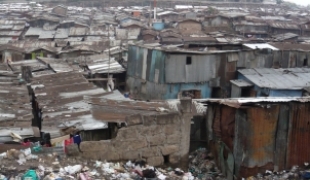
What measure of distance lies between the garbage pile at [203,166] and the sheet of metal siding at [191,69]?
7592 millimetres

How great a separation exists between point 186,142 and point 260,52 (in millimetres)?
11440

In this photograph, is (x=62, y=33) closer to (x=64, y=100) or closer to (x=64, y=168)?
(x=64, y=100)

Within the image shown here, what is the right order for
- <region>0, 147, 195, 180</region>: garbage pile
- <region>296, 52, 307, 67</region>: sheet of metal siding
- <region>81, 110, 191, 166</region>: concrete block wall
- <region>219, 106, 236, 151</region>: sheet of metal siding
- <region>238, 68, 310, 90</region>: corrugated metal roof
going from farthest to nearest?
<region>296, 52, 307, 67</region>: sheet of metal siding, <region>238, 68, 310, 90</region>: corrugated metal roof, <region>219, 106, 236, 151</region>: sheet of metal siding, <region>81, 110, 191, 166</region>: concrete block wall, <region>0, 147, 195, 180</region>: garbage pile

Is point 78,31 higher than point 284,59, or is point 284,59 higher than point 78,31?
point 284,59

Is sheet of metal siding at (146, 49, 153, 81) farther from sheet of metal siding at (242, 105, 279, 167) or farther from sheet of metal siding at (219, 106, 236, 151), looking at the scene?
sheet of metal siding at (242, 105, 279, 167)

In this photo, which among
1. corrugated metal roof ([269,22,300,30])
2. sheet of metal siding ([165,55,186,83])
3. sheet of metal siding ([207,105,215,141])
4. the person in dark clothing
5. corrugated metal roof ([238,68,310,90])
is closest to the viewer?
the person in dark clothing

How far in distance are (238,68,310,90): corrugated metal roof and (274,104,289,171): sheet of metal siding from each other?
7882mm

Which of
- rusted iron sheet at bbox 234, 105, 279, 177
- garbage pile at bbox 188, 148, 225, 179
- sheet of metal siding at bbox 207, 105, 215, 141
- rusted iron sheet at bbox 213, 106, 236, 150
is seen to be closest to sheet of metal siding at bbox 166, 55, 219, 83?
sheet of metal siding at bbox 207, 105, 215, 141

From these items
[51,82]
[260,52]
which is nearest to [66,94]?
[51,82]

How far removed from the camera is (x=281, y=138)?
339 inches

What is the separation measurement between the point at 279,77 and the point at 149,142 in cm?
1083

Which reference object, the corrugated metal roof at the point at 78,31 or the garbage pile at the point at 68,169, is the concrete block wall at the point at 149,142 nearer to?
the garbage pile at the point at 68,169

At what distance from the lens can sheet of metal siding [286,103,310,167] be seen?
8.52 meters

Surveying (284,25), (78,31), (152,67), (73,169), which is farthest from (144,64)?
(284,25)
